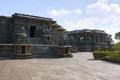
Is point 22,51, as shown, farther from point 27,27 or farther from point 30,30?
point 30,30

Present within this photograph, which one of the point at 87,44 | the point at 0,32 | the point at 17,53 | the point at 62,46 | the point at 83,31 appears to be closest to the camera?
the point at 17,53

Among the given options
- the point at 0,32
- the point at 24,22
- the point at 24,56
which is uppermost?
the point at 24,22

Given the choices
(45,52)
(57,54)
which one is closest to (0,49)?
(45,52)

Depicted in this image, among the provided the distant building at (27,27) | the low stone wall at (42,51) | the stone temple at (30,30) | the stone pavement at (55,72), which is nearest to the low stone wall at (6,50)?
the low stone wall at (42,51)

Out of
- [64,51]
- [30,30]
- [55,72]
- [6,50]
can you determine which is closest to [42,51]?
[64,51]

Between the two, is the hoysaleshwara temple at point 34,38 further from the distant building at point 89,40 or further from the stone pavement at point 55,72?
the stone pavement at point 55,72

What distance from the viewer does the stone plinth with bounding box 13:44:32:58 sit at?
19.0m

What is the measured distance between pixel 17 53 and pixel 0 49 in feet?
7.78

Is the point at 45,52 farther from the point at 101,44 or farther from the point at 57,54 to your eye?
the point at 101,44

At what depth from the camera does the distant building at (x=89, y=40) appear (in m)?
43.3

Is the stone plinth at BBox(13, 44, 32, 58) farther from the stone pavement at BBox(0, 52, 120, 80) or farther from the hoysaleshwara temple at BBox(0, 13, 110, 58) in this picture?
the stone pavement at BBox(0, 52, 120, 80)

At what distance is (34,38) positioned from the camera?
29.3 metres

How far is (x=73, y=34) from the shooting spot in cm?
5069

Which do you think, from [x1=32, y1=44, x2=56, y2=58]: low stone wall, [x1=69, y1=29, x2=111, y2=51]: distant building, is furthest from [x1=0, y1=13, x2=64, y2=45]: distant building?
[x1=69, y1=29, x2=111, y2=51]: distant building
